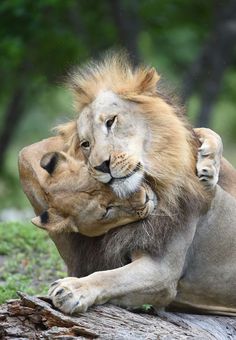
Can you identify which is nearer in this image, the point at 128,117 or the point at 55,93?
the point at 128,117

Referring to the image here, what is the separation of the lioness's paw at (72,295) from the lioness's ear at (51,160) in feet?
1.72

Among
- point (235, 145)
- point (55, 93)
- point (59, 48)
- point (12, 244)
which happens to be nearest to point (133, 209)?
point (12, 244)

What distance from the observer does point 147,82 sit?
6406 mm

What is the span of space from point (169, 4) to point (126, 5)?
0.62m

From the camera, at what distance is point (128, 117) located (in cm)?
615

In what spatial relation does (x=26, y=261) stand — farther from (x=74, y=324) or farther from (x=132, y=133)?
(x=74, y=324)

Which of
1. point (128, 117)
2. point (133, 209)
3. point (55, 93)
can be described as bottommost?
point (133, 209)

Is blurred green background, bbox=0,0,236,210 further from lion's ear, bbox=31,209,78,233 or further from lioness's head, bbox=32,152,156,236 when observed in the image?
lion's ear, bbox=31,209,78,233

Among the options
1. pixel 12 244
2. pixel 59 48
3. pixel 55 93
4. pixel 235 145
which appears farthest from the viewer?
pixel 235 145

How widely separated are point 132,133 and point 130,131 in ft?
0.05

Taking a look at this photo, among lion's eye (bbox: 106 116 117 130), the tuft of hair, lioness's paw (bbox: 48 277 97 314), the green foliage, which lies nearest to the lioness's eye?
lion's eye (bbox: 106 116 117 130)

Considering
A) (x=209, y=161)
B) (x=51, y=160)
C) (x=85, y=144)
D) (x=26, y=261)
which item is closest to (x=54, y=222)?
(x=51, y=160)

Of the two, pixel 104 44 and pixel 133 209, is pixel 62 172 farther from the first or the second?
pixel 104 44

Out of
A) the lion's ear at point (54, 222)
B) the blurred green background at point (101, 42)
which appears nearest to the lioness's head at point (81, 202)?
the lion's ear at point (54, 222)
